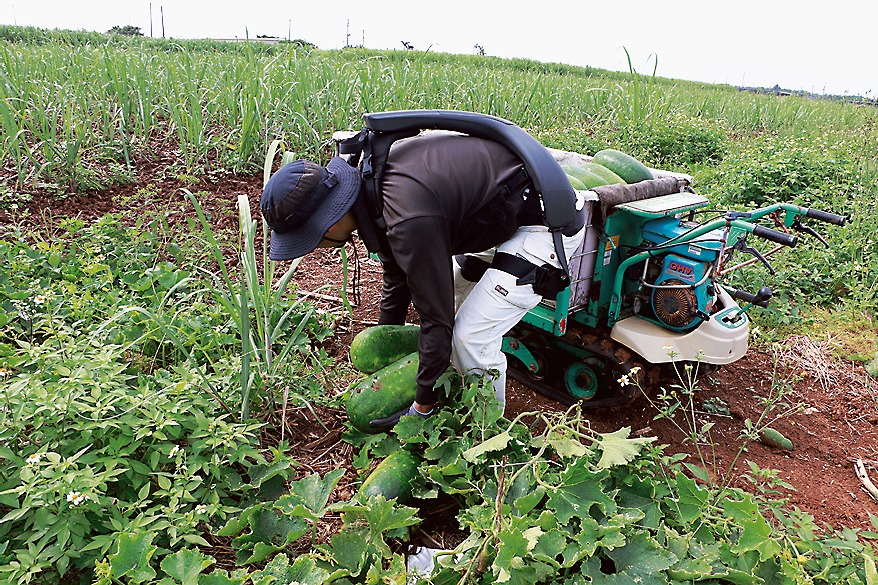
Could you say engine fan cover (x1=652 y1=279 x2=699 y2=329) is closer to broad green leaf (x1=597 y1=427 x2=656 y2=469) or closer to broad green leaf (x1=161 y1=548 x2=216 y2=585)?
broad green leaf (x1=597 y1=427 x2=656 y2=469)

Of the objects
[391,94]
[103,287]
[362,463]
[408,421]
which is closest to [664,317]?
[408,421]

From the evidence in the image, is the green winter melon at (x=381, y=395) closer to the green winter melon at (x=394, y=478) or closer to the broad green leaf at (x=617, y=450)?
the green winter melon at (x=394, y=478)

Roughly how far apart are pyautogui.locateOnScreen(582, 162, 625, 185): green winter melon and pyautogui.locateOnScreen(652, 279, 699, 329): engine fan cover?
0.68 metres

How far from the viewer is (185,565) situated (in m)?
1.74

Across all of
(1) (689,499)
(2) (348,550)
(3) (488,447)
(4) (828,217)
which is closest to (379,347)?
(3) (488,447)

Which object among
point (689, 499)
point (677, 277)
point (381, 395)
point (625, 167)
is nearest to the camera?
point (689, 499)

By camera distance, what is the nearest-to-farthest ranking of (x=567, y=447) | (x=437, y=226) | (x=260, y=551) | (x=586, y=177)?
1. (x=260, y=551)
2. (x=567, y=447)
3. (x=437, y=226)
4. (x=586, y=177)

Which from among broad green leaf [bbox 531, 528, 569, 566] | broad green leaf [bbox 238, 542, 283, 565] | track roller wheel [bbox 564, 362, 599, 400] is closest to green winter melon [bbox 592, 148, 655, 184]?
track roller wheel [bbox 564, 362, 599, 400]

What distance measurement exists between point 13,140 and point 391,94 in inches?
134

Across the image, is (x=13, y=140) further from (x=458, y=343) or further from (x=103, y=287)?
(x=458, y=343)

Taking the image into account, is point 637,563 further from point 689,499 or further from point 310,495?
point 310,495

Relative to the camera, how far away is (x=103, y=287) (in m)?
3.38

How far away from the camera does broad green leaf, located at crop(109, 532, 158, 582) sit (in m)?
1.67

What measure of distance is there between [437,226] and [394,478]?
3.06 ft
